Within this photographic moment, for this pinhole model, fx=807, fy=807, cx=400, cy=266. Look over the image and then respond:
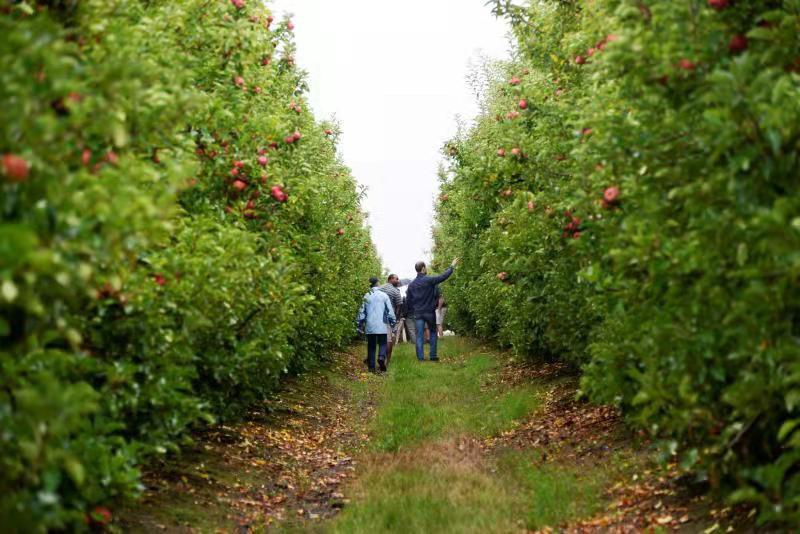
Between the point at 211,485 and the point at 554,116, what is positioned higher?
the point at 554,116

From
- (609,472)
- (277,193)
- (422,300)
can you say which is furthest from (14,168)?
(422,300)

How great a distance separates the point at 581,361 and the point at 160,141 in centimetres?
726

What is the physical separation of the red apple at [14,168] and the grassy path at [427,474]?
3650mm

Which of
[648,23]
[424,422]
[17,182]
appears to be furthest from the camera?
[424,422]

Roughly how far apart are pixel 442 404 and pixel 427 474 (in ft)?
14.6

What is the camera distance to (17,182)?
2.58 meters

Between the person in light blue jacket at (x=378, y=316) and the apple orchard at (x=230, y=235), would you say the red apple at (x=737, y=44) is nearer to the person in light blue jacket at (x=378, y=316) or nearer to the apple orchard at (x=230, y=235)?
the apple orchard at (x=230, y=235)

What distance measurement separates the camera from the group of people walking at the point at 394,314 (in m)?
16.6

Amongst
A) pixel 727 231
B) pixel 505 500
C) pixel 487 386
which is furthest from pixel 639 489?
pixel 487 386

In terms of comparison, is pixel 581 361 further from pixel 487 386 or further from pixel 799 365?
pixel 799 365

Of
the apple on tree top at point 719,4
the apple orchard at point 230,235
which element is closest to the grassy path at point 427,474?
the apple orchard at point 230,235

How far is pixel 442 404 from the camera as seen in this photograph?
38.4 feet

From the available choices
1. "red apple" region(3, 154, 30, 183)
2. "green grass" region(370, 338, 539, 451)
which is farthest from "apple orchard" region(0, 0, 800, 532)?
"green grass" region(370, 338, 539, 451)

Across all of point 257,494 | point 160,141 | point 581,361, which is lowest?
point 257,494
